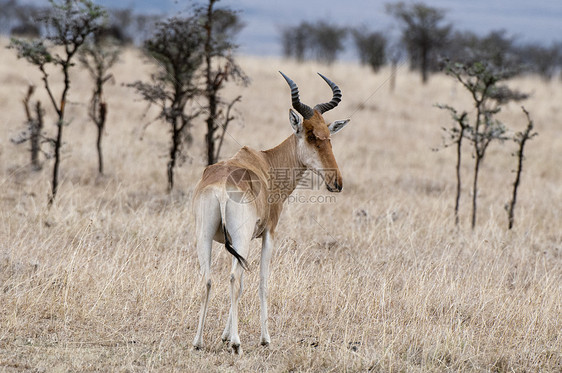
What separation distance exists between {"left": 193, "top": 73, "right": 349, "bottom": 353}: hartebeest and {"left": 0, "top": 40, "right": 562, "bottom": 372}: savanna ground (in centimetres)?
66

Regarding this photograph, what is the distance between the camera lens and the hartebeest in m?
5.25

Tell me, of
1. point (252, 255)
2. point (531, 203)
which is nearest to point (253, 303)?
point (252, 255)

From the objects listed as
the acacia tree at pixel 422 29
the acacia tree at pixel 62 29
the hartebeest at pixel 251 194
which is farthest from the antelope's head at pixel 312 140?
the acacia tree at pixel 422 29

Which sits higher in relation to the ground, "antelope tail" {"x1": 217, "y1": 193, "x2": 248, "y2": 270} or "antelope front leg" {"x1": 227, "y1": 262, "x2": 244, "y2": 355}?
"antelope tail" {"x1": 217, "y1": 193, "x2": 248, "y2": 270}

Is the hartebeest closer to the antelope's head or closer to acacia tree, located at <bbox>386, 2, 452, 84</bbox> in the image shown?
the antelope's head

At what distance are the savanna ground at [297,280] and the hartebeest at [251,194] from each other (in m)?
0.66

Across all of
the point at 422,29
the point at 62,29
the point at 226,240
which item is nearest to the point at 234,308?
the point at 226,240

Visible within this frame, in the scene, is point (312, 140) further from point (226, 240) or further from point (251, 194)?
point (226, 240)

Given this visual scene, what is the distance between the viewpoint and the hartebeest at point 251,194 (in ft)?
17.2

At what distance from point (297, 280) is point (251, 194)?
6.33ft

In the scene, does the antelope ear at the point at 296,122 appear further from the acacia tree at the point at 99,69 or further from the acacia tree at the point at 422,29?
the acacia tree at the point at 422,29

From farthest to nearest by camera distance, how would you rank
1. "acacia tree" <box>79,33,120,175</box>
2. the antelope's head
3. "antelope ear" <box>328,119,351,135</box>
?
1. "acacia tree" <box>79,33,120,175</box>
2. "antelope ear" <box>328,119,351,135</box>
3. the antelope's head

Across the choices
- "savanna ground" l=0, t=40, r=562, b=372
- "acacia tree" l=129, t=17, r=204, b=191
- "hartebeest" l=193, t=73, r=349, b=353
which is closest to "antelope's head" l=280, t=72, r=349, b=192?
"hartebeest" l=193, t=73, r=349, b=353

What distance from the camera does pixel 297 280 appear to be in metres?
7.03
